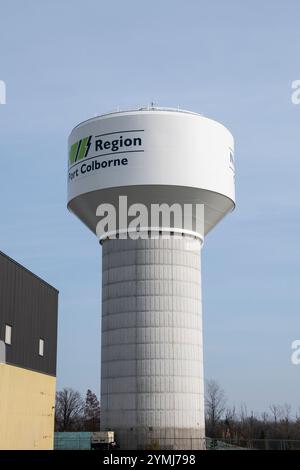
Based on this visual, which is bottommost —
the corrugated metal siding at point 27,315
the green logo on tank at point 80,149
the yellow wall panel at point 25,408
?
the yellow wall panel at point 25,408

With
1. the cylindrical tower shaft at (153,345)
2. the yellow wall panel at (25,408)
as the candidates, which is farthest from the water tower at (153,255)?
the yellow wall panel at (25,408)

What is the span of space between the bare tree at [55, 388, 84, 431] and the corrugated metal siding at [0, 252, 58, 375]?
248 feet

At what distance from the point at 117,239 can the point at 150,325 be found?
227 inches

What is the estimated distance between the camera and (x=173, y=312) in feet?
135

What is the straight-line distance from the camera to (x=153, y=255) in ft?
137

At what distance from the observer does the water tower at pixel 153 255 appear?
1574 inches

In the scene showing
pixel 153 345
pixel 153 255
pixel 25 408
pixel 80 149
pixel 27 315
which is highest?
pixel 80 149

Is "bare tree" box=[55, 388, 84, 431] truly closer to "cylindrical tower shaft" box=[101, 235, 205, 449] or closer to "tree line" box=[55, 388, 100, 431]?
"tree line" box=[55, 388, 100, 431]

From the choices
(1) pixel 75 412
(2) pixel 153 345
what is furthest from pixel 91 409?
(2) pixel 153 345

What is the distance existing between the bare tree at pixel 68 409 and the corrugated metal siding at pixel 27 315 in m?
75.5

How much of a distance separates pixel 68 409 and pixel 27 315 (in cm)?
8536

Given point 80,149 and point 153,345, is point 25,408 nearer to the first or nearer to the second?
point 153,345

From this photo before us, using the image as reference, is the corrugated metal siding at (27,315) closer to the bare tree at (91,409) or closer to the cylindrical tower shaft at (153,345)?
the cylindrical tower shaft at (153,345)

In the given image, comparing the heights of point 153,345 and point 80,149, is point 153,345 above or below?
below
